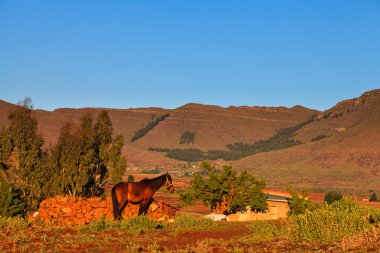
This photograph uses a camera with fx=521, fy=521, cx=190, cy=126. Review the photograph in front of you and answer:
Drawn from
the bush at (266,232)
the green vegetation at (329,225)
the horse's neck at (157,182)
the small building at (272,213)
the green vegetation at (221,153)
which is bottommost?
the small building at (272,213)

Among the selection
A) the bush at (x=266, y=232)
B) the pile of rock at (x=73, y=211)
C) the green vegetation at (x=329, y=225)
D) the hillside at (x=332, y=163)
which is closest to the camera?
the green vegetation at (x=329, y=225)

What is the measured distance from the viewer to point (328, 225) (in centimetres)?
1318

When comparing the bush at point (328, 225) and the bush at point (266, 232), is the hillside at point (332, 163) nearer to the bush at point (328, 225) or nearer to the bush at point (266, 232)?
the bush at point (266, 232)

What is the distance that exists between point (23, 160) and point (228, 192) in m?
14.2

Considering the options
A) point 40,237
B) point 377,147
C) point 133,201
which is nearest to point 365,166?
point 377,147

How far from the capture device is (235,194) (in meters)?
37.3

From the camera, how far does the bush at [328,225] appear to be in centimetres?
1298

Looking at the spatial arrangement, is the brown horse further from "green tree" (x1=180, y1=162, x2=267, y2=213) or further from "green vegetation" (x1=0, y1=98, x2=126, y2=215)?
"green tree" (x1=180, y1=162, x2=267, y2=213)

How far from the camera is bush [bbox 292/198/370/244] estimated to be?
42.6 ft

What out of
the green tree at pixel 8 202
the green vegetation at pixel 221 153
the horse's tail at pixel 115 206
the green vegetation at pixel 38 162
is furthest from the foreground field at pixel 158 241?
the green vegetation at pixel 221 153

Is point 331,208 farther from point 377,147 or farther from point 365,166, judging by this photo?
point 377,147

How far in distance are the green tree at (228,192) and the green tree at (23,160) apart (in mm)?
10719

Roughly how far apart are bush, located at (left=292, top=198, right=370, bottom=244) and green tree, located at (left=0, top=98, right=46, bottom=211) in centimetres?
2376

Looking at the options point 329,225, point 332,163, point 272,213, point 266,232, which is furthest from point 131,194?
point 332,163
